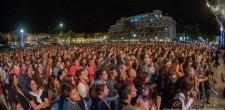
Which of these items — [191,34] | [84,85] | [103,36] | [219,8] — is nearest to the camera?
[84,85]

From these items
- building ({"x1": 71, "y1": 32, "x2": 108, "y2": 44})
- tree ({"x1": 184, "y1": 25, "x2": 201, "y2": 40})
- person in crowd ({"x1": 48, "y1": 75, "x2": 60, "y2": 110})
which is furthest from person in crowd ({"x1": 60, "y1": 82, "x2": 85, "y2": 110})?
building ({"x1": 71, "y1": 32, "x2": 108, "y2": 44})

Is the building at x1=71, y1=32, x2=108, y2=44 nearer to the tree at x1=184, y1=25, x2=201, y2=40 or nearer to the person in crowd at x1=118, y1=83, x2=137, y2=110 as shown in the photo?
the tree at x1=184, y1=25, x2=201, y2=40

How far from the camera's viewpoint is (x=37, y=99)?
517 centimetres

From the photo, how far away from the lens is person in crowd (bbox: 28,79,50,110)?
509cm

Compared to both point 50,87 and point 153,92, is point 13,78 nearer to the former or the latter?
point 50,87

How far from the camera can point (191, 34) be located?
307 feet

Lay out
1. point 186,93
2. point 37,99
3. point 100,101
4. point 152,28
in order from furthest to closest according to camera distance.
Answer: point 152,28
point 37,99
point 100,101
point 186,93

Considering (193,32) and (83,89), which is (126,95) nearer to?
(83,89)

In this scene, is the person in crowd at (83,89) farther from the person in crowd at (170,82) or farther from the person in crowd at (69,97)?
the person in crowd at (170,82)

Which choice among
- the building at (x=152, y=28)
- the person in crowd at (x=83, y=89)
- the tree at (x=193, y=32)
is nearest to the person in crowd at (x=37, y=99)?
the person in crowd at (x=83, y=89)

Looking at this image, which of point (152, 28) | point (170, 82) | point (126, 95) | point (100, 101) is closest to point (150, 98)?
point (126, 95)

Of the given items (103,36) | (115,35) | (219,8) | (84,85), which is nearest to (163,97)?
(84,85)

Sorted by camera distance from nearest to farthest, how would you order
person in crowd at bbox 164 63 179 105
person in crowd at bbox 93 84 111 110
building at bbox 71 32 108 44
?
person in crowd at bbox 93 84 111 110 < person in crowd at bbox 164 63 179 105 < building at bbox 71 32 108 44

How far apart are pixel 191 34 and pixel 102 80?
306 feet
